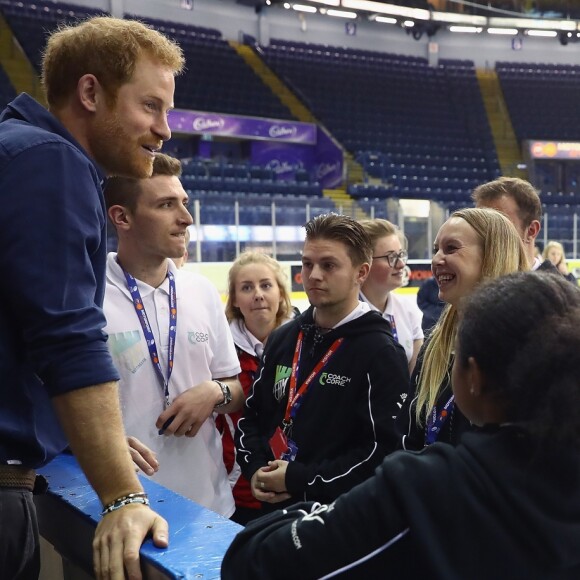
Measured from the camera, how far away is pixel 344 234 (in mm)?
2213

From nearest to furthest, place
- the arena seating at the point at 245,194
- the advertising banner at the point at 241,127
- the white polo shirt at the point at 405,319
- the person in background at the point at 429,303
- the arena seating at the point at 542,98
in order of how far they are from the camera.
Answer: the white polo shirt at the point at 405,319, the person in background at the point at 429,303, the arena seating at the point at 245,194, the advertising banner at the point at 241,127, the arena seating at the point at 542,98

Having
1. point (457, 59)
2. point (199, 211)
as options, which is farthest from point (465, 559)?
point (457, 59)

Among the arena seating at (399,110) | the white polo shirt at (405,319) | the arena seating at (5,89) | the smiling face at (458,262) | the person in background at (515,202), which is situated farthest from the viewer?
the arena seating at (399,110)

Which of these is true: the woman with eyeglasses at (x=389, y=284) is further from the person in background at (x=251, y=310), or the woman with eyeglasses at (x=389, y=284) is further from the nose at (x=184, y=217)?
the nose at (x=184, y=217)

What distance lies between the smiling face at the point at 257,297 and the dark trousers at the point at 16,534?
5.80 ft

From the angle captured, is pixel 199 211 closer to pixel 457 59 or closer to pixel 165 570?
pixel 165 570

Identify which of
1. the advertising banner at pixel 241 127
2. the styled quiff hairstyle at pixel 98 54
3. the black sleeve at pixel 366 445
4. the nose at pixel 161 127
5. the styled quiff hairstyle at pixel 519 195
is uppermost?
the advertising banner at pixel 241 127

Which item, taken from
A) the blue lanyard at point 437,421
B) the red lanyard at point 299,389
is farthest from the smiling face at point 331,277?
the blue lanyard at point 437,421

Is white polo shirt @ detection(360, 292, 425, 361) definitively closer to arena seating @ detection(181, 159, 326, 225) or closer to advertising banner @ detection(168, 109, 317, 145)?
arena seating @ detection(181, 159, 326, 225)

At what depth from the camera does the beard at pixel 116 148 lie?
118cm

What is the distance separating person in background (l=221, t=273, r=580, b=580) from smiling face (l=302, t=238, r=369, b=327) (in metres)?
1.27

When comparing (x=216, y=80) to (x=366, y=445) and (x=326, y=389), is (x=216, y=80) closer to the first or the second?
(x=326, y=389)

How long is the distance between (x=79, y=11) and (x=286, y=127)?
592 cm

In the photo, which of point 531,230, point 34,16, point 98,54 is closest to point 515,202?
point 531,230
